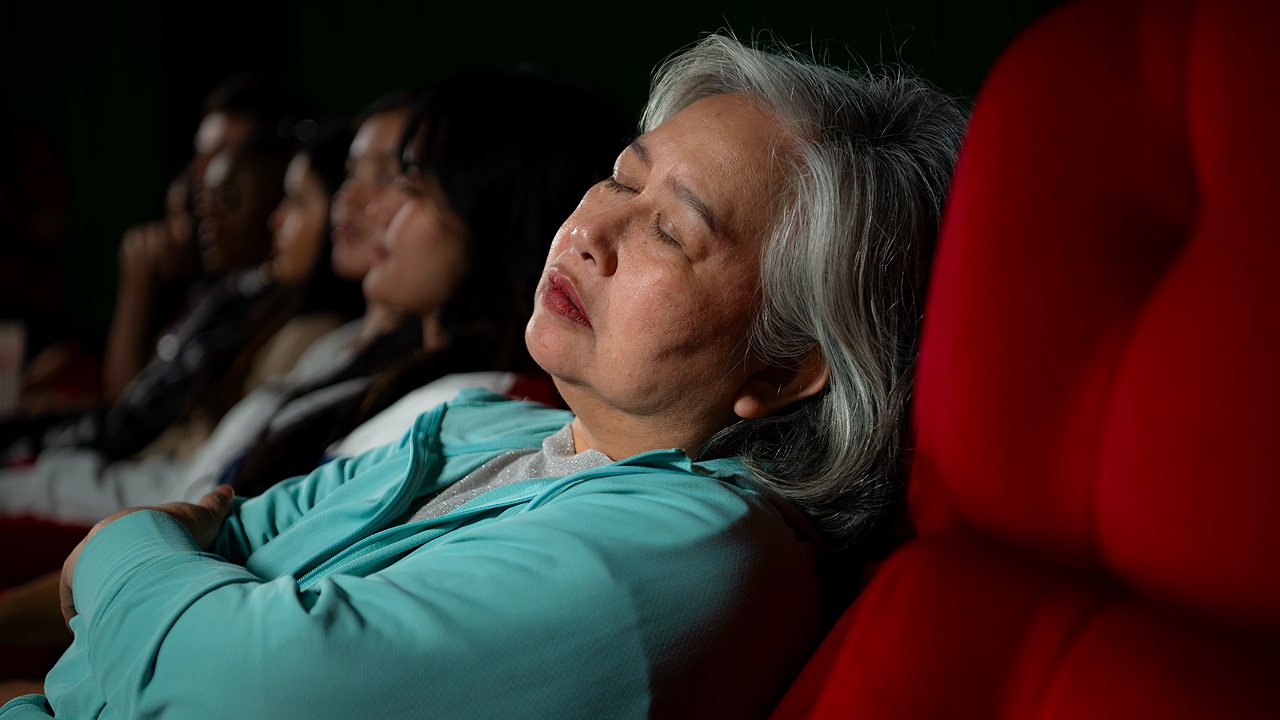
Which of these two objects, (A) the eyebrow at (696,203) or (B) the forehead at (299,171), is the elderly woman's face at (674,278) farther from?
(B) the forehead at (299,171)

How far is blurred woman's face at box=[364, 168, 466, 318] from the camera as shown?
196cm

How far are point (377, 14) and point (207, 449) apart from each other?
2203 millimetres

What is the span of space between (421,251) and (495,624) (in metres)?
1.31

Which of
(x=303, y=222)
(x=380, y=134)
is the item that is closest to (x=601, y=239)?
(x=380, y=134)

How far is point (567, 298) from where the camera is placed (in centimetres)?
102

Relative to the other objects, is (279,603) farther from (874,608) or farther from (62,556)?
(62,556)

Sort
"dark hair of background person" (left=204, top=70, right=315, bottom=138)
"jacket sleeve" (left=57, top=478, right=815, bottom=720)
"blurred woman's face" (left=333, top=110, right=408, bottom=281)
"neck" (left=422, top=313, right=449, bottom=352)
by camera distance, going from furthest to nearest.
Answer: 1. "dark hair of background person" (left=204, top=70, right=315, bottom=138)
2. "blurred woman's face" (left=333, top=110, right=408, bottom=281)
3. "neck" (left=422, top=313, right=449, bottom=352)
4. "jacket sleeve" (left=57, top=478, right=815, bottom=720)

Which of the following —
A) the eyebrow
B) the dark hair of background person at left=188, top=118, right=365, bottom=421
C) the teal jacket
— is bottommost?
the dark hair of background person at left=188, top=118, right=365, bottom=421

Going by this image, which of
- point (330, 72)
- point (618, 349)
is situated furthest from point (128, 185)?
point (618, 349)

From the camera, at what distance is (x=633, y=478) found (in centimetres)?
A: 91

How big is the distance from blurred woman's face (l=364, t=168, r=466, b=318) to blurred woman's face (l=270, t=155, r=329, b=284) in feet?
2.86

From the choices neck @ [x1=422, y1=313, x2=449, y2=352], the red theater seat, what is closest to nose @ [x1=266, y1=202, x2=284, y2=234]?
neck @ [x1=422, y1=313, x2=449, y2=352]

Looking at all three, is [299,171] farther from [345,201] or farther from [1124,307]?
[1124,307]

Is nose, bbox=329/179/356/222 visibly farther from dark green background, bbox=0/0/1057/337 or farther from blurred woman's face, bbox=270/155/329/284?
dark green background, bbox=0/0/1057/337
